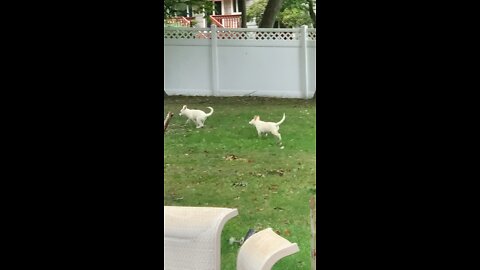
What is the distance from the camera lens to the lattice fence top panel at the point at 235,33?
219 cm

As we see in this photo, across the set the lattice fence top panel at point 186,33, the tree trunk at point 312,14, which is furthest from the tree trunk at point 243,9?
the tree trunk at point 312,14

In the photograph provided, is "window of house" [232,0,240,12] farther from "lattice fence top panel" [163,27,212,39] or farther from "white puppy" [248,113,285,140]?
"white puppy" [248,113,285,140]

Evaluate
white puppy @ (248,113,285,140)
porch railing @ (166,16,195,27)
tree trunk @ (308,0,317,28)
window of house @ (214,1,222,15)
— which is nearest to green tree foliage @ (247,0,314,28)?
tree trunk @ (308,0,317,28)

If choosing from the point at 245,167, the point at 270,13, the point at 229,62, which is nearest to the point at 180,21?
the point at 229,62

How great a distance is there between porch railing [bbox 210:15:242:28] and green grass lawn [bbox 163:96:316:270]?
0.30 meters

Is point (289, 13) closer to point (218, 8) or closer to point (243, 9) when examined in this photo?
point (243, 9)

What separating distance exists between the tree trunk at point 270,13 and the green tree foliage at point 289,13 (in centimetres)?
1

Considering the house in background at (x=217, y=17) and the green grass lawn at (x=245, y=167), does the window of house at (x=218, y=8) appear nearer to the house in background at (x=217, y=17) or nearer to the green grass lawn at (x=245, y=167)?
the house in background at (x=217, y=17)

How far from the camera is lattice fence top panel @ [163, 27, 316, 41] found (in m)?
2.19

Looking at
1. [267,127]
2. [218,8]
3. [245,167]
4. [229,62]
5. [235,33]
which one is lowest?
[245,167]

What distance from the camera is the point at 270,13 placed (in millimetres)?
2191

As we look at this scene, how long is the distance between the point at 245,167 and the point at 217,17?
24.9 inches

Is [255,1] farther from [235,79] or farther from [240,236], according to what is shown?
[240,236]
